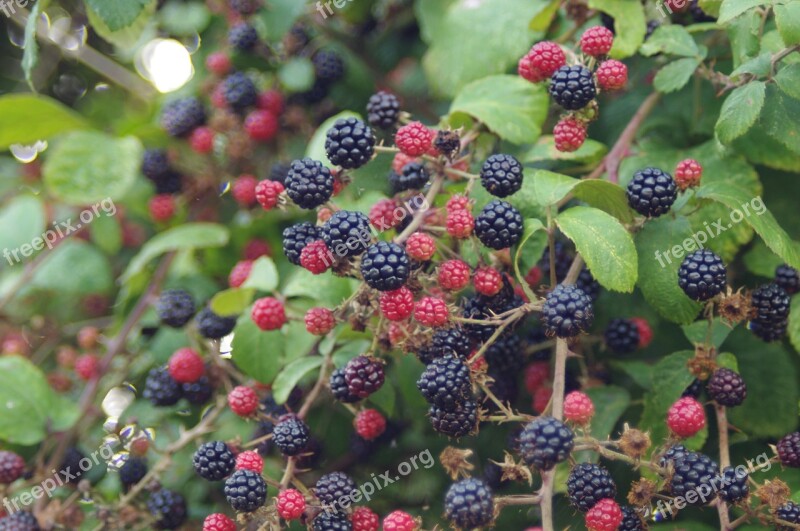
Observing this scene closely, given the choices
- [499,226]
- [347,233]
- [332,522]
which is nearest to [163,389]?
[332,522]

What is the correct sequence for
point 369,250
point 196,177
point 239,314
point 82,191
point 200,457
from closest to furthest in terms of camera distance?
point 369,250 < point 200,457 < point 239,314 < point 82,191 < point 196,177

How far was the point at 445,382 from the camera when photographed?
1378 millimetres

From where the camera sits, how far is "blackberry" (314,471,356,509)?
1497 millimetres

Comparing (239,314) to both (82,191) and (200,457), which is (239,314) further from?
(82,191)

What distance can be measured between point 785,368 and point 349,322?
3.33ft

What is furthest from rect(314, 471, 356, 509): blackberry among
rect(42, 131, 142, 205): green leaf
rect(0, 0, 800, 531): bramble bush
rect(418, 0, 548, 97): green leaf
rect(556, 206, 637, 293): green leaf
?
rect(42, 131, 142, 205): green leaf

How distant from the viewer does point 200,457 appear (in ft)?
5.21

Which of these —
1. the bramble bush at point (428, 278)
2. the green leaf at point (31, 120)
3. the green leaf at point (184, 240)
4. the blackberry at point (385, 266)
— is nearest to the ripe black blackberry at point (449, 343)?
the bramble bush at point (428, 278)

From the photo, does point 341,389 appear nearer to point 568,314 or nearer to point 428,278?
point 428,278

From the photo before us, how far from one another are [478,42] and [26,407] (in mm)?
1501

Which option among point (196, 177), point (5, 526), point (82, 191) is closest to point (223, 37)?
point (196, 177)

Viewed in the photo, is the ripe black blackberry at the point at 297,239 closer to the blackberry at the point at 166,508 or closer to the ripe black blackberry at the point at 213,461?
the ripe black blackberry at the point at 213,461

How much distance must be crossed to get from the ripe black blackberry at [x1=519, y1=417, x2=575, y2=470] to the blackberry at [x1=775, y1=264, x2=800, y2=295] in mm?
699

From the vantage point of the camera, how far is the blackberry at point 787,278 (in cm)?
169
